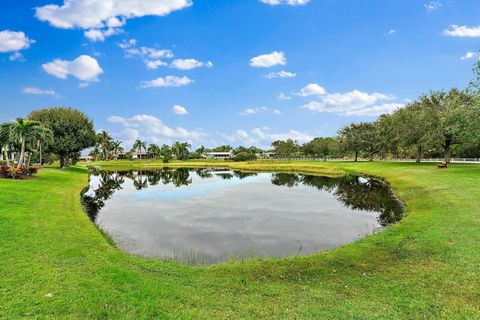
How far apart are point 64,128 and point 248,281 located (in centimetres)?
6016

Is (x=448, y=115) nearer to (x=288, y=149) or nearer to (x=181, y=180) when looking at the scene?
(x=181, y=180)

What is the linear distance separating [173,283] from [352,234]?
11.4 metres

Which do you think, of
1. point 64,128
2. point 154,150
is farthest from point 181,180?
point 154,150

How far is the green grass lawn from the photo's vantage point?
24.5 ft

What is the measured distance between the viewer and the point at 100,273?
381 inches

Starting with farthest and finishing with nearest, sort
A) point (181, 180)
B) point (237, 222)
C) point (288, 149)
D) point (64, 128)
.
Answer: point (288, 149)
point (64, 128)
point (181, 180)
point (237, 222)

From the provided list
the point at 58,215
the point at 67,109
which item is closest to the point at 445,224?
the point at 58,215

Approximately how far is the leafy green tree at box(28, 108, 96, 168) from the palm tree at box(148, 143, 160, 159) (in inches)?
4835

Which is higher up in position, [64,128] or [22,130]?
[64,128]

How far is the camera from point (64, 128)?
5866 cm

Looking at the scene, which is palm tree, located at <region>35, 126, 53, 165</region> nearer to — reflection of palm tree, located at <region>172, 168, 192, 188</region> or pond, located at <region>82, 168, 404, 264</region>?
pond, located at <region>82, 168, 404, 264</region>

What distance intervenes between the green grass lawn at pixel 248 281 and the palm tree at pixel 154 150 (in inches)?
6869


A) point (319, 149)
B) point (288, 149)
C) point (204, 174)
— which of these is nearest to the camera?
point (204, 174)

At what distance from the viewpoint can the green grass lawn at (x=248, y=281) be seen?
7.45m
